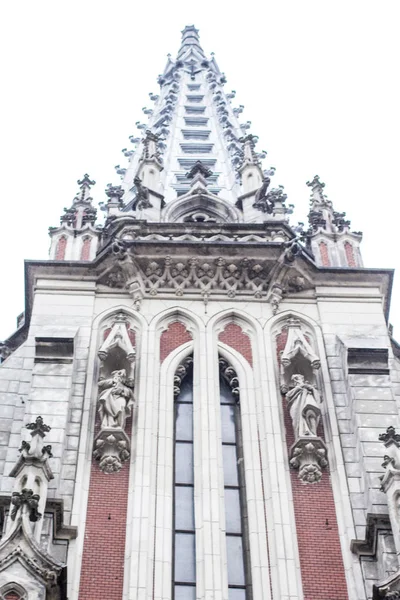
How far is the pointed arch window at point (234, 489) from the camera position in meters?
18.1

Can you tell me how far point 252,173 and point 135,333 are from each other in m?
9.27

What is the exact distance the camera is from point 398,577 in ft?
53.8

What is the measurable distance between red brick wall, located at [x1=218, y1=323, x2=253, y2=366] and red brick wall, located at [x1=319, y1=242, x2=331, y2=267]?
332 centimetres

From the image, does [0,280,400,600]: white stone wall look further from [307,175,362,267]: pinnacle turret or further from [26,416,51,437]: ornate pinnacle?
[307,175,362,267]: pinnacle turret

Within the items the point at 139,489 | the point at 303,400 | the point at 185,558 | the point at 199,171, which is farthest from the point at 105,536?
the point at 199,171

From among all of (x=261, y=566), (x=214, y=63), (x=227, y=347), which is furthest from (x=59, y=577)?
(x=214, y=63)

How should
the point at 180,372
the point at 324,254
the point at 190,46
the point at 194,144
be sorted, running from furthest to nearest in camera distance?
the point at 190,46 < the point at 194,144 < the point at 324,254 < the point at 180,372

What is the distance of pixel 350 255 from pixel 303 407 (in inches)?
255

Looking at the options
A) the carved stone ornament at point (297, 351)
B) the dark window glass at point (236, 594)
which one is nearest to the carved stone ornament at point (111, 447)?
the dark window glass at point (236, 594)

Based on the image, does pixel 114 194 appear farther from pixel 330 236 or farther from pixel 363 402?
pixel 363 402

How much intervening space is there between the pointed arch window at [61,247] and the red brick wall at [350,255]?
5.70m

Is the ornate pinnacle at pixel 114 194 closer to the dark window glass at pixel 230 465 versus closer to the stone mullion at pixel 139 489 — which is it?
the stone mullion at pixel 139 489

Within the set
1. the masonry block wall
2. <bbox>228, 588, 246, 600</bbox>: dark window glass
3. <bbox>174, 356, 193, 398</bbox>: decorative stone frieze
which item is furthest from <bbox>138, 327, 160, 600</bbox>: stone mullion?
the masonry block wall

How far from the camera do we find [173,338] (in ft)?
74.7
